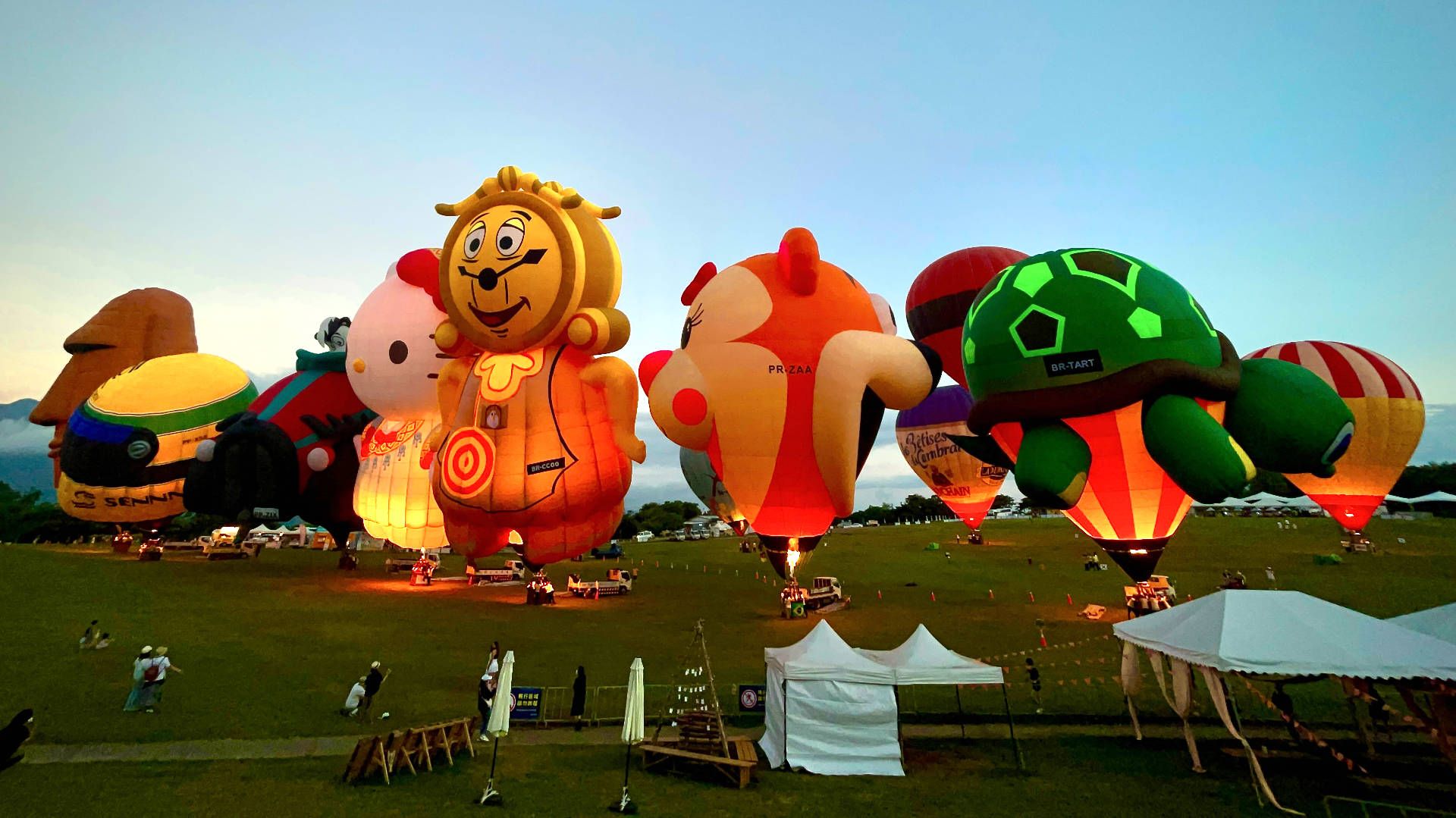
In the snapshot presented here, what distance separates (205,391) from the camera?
2353 centimetres

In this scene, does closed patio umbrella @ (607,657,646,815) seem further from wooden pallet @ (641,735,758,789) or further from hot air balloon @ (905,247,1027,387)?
hot air balloon @ (905,247,1027,387)

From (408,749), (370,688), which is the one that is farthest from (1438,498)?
(370,688)

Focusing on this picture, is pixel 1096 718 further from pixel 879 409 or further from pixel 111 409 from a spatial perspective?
pixel 111 409

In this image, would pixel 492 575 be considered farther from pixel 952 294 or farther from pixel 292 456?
pixel 952 294

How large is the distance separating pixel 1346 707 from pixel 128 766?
16508 mm

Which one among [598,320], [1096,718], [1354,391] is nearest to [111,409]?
[598,320]

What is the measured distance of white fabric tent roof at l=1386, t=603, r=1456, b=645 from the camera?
26.2 ft

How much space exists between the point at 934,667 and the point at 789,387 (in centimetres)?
561

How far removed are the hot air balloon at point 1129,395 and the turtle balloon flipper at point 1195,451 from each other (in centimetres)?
2

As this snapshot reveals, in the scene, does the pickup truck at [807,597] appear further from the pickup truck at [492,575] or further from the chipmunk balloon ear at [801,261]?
the chipmunk balloon ear at [801,261]

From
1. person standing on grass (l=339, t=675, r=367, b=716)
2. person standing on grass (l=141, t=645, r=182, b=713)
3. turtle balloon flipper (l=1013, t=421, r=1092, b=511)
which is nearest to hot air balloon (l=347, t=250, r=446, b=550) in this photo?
person standing on grass (l=141, t=645, r=182, b=713)

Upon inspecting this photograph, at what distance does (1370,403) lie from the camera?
1855cm

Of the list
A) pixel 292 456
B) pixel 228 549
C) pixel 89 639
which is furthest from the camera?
pixel 228 549

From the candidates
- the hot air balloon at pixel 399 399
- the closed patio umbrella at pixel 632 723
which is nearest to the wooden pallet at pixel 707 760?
the closed patio umbrella at pixel 632 723
